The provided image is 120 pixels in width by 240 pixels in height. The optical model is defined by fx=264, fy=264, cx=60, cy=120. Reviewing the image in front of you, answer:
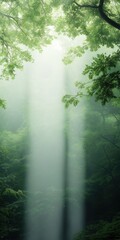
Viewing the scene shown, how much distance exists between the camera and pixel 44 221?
1866cm

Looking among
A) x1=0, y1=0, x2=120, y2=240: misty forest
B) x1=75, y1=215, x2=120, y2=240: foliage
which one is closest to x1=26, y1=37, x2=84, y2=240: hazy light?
x1=0, y1=0, x2=120, y2=240: misty forest

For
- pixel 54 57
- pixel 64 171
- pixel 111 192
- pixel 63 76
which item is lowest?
pixel 111 192

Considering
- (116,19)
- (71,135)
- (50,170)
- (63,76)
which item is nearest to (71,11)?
(116,19)

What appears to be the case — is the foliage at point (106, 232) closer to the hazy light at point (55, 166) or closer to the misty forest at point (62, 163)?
the misty forest at point (62, 163)

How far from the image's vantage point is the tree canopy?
754 centimetres

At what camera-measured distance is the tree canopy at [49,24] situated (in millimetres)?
7535

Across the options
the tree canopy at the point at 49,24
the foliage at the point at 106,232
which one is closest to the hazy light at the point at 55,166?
the foliage at the point at 106,232

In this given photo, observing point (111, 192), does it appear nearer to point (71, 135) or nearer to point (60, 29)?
point (71, 135)

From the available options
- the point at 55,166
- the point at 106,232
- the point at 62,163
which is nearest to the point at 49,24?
the point at 106,232

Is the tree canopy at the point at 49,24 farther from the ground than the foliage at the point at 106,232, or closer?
farther from the ground

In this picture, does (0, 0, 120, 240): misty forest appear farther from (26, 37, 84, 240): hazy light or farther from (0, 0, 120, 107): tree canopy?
(0, 0, 120, 107): tree canopy

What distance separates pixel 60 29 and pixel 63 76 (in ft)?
43.3

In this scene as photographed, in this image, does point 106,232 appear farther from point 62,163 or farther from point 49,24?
point 62,163

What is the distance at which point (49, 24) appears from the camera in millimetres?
8234
